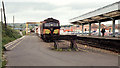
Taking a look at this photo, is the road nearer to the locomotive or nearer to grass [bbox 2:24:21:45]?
grass [bbox 2:24:21:45]

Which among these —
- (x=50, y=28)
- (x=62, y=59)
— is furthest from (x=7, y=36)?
(x=62, y=59)

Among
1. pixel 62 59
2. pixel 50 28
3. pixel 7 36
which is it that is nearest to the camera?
pixel 62 59

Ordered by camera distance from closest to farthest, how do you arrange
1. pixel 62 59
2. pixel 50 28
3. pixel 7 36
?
pixel 62 59 → pixel 50 28 → pixel 7 36

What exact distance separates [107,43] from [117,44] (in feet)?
5.48

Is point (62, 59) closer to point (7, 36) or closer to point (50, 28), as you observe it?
point (50, 28)

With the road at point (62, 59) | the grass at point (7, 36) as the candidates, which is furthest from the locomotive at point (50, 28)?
the road at point (62, 59)

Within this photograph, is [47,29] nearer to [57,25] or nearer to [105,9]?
[57,25]

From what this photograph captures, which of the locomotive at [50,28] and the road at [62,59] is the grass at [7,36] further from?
the road at [62,59]

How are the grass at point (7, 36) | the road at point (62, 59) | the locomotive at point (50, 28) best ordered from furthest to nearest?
the locomotive at point (50, 28)
the grass at point (7, 36)
the road at point (62, 59)

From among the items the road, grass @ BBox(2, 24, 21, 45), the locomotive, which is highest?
the locomotive

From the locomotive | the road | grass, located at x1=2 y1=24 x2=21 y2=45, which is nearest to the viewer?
the road

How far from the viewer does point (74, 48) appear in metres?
14.5

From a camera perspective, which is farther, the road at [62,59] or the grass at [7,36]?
the grass at [7,36]

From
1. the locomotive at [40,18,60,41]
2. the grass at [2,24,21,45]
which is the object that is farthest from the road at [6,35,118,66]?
the locomotive at [40,18,60,41]
